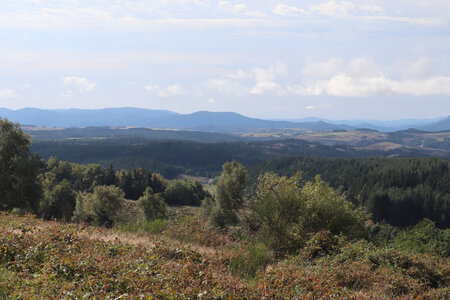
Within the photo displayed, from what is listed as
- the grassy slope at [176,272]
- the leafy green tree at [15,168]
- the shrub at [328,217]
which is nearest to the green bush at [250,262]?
the grassy slope at [176,272]

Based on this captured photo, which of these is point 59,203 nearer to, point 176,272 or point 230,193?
point 230,193

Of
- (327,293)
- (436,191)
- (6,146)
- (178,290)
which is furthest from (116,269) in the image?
(436,191)

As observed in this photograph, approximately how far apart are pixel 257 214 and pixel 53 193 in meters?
59.7

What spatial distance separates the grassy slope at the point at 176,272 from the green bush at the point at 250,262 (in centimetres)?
37

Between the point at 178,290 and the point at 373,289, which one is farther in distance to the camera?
the point at 373,289

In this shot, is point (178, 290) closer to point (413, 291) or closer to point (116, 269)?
point (116, 269)

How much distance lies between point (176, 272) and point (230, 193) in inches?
1754

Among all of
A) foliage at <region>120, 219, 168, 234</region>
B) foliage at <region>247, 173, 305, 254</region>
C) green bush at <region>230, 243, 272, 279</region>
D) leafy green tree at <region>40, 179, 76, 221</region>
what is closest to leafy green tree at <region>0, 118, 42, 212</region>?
foliage at <region>120, 219, 168, 234</region>

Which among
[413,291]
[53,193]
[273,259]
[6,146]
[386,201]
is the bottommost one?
[386,201]

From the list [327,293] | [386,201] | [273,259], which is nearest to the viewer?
[327,293]

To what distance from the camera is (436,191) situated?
486 ft

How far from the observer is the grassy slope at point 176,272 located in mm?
8000

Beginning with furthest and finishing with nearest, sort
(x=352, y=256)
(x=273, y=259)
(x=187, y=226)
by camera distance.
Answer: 1. (x=187, y=226)
2. (x=273, y=259)
3. (x=352, y=256)

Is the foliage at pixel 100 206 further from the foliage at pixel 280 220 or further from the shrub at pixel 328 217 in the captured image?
the shrub at pixel 328 217
